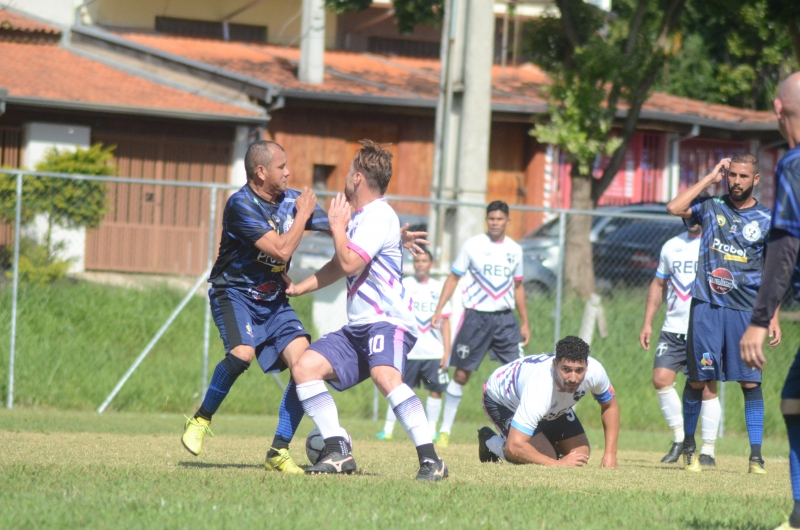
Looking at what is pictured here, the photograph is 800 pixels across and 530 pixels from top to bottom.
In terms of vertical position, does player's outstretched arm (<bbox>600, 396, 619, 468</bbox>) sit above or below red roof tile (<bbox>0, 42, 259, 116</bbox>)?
below

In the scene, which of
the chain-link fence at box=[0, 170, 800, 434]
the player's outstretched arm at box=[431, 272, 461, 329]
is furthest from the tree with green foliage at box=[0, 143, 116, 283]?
the player's outstretched arm at box=[431, 272, 461, 329]

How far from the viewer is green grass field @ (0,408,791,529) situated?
444cm

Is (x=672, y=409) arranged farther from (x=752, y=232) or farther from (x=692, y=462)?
(x=752, y=232)

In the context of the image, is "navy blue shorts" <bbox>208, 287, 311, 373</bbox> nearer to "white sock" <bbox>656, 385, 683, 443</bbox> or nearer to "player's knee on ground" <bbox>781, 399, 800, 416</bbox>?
"player's knee on ground" <bbox>781, 399, 800, 416</bbox>

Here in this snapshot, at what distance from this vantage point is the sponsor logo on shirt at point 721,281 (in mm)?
7660

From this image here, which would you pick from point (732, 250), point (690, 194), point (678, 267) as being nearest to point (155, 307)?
point (678, 267)

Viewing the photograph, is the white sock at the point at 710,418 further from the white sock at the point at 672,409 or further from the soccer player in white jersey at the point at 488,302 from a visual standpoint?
the soccer player in white jersey at the point at 488,302

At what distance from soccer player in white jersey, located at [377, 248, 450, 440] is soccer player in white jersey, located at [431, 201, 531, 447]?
48 cm

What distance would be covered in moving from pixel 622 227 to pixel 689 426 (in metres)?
8.64

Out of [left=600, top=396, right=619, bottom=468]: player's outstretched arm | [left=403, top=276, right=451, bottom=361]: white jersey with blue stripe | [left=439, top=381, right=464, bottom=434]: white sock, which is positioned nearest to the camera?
[left=600, top=396, right=619, bottom=468]: player's outstretched arm

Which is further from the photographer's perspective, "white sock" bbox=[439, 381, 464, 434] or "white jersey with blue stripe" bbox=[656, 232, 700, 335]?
"white sock" bbox=[439, 381, 464, 434]

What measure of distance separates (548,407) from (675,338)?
2616mm

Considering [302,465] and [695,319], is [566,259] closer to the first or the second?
[695,319]

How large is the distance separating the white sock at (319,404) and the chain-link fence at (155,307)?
5973 mm
